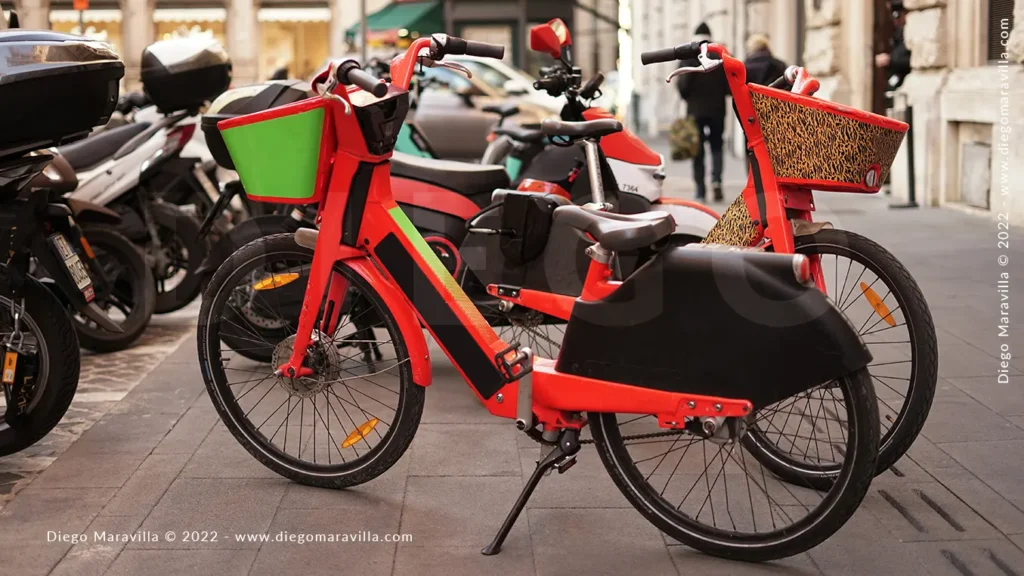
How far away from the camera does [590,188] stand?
5.50m

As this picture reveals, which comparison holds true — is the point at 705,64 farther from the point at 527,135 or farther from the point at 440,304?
the point at 527,135

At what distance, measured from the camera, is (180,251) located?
7203mm

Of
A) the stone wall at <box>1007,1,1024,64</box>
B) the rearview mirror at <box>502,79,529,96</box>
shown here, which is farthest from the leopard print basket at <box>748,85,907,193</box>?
the rearview mirror at <box>502,79,529,96</box>

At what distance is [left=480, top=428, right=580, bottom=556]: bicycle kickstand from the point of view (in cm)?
366

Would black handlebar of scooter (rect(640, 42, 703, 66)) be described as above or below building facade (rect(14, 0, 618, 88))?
below

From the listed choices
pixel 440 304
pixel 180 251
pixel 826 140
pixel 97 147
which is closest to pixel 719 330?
pixel 826 140

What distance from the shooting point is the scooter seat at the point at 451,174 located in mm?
5617

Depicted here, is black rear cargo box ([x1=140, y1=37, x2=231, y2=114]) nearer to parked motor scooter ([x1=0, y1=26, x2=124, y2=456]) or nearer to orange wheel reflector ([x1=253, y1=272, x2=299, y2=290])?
parked motor scooter ([x1=0, y1=26, x2=124, y2=456])

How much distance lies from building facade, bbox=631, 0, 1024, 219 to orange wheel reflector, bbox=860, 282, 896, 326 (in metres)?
6.29

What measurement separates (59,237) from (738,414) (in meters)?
3.19

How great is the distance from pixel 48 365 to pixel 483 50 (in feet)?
5.95

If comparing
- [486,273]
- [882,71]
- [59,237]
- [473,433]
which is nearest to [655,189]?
[486,273]

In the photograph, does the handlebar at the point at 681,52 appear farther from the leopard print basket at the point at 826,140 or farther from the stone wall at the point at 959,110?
the stone wall at the point at 959,110

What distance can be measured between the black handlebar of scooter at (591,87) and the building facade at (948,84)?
5002mm
